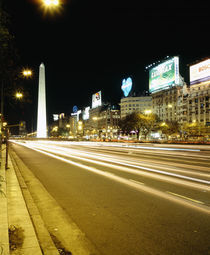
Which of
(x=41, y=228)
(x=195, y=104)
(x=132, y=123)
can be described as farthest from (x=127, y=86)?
(x=41, y=228)

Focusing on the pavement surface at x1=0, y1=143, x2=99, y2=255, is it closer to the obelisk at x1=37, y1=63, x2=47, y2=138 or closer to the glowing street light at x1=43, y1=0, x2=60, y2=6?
the glowing street light at x1=43, y1=0, x2=60, y2=6

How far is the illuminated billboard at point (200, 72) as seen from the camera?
7138cm

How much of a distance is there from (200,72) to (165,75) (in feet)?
33.3

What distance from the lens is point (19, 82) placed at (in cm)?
750

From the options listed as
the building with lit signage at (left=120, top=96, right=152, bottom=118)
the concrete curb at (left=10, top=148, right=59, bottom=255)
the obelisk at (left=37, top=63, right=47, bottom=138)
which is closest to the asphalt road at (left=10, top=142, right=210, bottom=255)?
the concrete curb at (left=10, top=148, right=59, bottom=255)

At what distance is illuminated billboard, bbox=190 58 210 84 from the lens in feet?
234

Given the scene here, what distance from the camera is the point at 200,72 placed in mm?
74125

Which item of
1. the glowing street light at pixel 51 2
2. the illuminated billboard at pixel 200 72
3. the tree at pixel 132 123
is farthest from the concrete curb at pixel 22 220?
the illuminated billboard at pixel 200 72

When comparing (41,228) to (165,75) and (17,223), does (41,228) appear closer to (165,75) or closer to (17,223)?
(17,223)

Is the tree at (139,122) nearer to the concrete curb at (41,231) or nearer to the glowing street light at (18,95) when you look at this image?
the glowing street light at (18,95)

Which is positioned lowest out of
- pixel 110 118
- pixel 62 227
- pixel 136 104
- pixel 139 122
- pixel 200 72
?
pixel 62 227

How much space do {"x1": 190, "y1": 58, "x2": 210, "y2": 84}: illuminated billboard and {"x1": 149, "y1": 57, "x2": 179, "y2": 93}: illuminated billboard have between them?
16.3 ft

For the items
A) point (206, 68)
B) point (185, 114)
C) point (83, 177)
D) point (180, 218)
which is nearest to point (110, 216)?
point (180, 218)

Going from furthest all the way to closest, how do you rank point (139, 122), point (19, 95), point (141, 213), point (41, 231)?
point (139, 122), point (19, 95), point (141, 213), point (41, 231)
